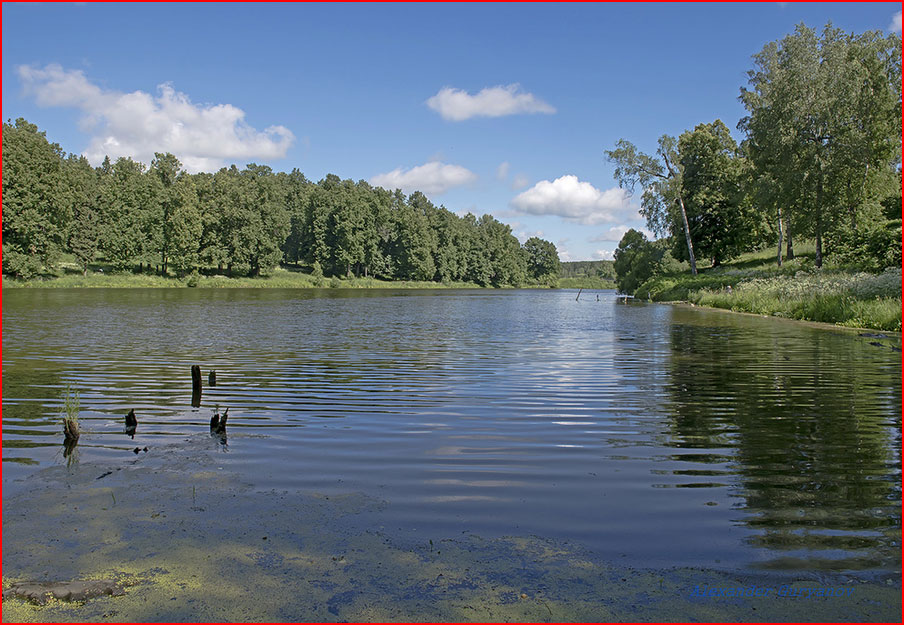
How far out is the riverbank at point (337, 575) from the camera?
4.11 m

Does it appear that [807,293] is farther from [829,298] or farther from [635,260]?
[635,260]

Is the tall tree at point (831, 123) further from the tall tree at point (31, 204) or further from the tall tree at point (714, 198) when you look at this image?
the tall tree at point (31, 204)

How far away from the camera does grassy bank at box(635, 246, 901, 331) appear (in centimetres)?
2486

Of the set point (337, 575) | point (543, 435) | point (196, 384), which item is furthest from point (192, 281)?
point (337, 575)

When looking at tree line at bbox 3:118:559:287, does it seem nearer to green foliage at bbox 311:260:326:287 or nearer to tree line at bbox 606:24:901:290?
green foliage at bbox 311:260:326:287

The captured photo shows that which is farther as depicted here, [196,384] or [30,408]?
[196,384]

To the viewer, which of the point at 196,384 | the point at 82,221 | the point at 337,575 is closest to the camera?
the point at 337,575

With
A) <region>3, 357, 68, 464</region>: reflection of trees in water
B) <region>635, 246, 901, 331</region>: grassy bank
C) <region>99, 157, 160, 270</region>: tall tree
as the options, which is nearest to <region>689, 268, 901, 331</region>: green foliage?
<region>635, 246, 901, 331</region>: grassy bank

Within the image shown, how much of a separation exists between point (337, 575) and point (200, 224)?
8956cm

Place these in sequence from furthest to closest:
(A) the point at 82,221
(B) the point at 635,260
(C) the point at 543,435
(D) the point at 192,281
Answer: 1. (A) the point at 82,221
2. (D) the point at 192,281
3. (B) the point at 635,260
4. (C) the point at 543,435

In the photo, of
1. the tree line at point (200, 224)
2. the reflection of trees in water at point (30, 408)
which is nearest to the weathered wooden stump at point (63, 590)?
the reflection of trees in water at point (30, 408)

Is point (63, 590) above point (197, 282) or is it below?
below

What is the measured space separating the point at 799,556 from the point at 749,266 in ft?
185

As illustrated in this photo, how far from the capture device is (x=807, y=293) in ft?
102
